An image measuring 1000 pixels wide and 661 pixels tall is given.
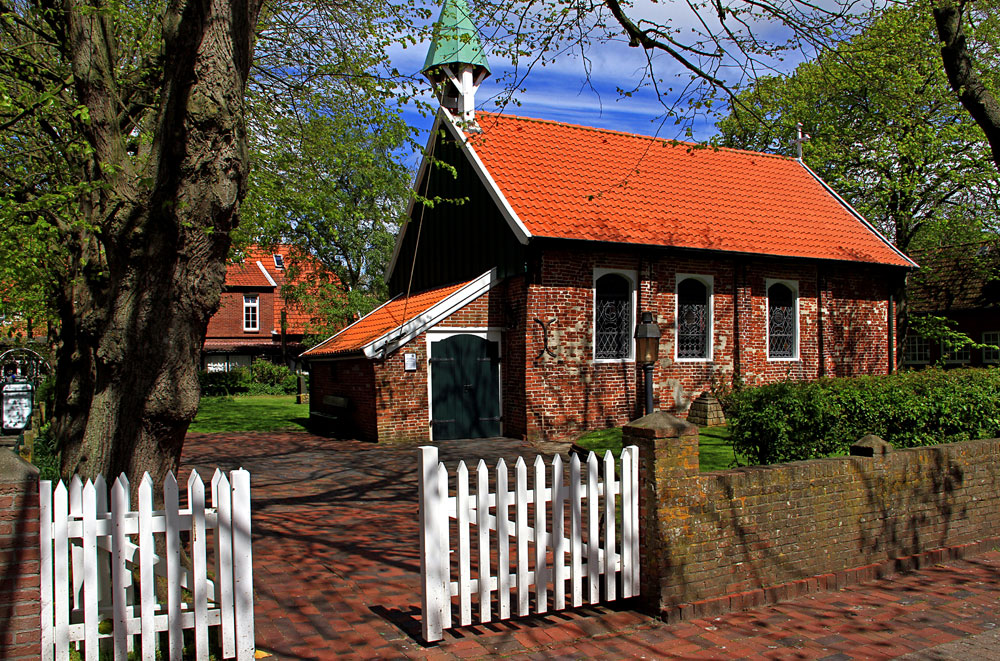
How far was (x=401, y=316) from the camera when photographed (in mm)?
17375

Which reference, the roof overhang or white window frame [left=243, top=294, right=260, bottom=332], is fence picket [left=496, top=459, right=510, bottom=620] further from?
white window frame [left=243, top=294, right=260, bottom=332]

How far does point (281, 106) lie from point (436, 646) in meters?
10.5

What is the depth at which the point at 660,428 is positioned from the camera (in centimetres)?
541

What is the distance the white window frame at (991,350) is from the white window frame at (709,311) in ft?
61.7

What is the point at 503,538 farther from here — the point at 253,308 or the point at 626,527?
the point at 253,308

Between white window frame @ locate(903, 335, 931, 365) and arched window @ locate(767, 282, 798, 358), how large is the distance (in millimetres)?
18066

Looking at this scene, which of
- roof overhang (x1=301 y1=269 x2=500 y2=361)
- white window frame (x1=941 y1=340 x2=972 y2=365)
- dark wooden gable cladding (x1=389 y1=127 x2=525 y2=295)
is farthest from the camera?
white window frame (x1=941 y1=340 x2=972 y2=365)

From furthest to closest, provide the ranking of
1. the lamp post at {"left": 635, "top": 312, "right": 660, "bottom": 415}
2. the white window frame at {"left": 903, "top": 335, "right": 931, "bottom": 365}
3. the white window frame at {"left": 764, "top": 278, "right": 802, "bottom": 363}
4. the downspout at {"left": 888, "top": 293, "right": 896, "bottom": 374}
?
the white window frame at {"left": 903, "top": 335, "right": 931, "bottom": 365} → the downspout at {"left": 888, "top": 293, "right": 896, "bottom": 374} → the white window frame at {"left": 764, "top": 278, "right": 802, "bottom": 363} → the lamp post at {"left": 635, "top": 312, "right": 660, "bottom": 415}

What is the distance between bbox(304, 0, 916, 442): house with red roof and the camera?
16078mm

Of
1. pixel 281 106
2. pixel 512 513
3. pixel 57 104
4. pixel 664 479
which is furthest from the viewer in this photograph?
pixel 281 106

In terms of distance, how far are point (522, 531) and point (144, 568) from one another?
232 cm

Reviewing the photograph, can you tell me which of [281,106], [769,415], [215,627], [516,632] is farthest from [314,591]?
[281,106]

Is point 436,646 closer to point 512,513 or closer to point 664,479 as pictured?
point 664,479

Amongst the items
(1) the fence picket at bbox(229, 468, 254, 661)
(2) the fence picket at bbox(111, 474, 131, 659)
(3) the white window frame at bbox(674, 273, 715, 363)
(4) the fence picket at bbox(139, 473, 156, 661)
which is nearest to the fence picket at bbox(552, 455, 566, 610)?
(1) the fence picket at bbox(229, 468, 254, 661)
